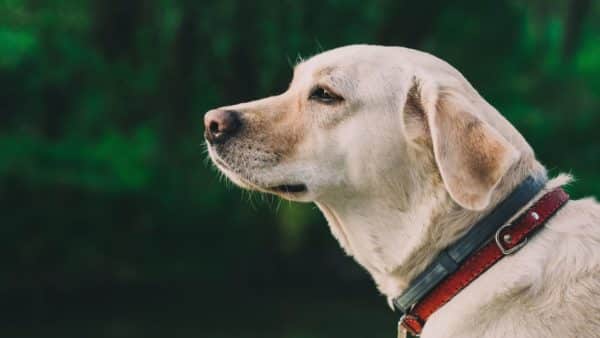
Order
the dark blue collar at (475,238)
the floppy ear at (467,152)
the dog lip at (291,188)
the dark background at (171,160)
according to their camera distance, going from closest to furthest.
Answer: the floppy ear at (467,152) < the dark blue collar at (475,238) < the dog lip at (291,188) < the dark background at (171,160)

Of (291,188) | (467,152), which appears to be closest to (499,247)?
(467,152)

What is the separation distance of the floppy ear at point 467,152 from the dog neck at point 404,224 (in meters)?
0.17

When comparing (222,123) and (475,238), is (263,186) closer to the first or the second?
(222,123)

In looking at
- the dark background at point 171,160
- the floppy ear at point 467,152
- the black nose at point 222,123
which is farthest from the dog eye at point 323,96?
the dark background at point 171,160

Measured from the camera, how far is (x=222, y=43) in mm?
13797

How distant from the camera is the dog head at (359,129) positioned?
97.7 inches

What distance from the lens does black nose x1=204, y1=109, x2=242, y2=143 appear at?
293cm

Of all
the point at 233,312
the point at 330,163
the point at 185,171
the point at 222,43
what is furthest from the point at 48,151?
the point at 330,163

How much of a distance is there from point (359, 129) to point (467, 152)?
522 millimetres

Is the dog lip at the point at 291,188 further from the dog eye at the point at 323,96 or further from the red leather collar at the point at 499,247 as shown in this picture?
the red leather collar at the point at 499,247

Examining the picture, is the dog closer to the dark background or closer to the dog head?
the dog head

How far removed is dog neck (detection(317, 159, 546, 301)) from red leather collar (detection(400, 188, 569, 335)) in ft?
0.34

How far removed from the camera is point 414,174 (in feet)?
8.65

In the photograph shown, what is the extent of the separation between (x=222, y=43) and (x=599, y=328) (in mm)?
11984
